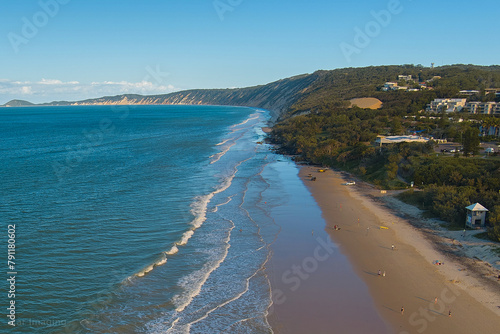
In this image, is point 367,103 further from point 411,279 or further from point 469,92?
point 411,279

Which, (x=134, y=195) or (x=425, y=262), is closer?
(x=425, y=262)

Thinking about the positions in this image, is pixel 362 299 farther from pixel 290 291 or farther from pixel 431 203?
pixel 431 203

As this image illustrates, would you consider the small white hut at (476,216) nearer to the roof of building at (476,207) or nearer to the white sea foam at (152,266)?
the roof of building at (476,207)

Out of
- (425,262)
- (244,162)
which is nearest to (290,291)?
(425,262)

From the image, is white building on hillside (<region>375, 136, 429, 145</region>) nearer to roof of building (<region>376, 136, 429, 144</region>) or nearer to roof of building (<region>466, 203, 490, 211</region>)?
roof of building (<region>376, 136, 429, 144</region>)

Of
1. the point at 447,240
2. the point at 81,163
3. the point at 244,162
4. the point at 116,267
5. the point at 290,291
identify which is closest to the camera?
the point at 290,291

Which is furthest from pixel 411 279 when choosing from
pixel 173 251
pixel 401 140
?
pixel 401 140

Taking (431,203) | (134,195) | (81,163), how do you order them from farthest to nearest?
(81,163)
(134,195)
(431,203)

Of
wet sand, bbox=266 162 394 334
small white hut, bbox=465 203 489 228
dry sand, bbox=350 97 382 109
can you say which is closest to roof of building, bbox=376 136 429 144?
small white hut, bbox=465 203 489 228

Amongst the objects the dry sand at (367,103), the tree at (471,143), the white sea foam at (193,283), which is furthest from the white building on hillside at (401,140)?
the dry sand at (367,103)
